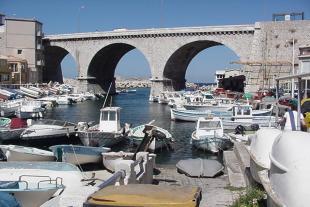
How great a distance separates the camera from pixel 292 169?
5410 millimetres

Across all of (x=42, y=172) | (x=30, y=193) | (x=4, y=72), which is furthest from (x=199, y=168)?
Result: (x=4, y=72)

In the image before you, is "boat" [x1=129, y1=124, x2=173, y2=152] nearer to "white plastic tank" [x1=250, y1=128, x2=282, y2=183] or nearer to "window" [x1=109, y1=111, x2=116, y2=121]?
"window" [x1=109, y1=111, x2=116, y2=121]

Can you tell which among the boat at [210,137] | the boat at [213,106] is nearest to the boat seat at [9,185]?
the boat at [210,137]

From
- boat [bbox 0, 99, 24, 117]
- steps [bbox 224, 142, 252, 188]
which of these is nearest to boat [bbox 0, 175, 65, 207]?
steps [bbox 224, 142, 252, 188]

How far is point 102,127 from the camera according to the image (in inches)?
984

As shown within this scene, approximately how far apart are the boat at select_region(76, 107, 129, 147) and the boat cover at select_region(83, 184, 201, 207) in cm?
1695

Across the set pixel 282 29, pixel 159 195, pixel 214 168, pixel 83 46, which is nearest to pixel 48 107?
pixel 83 46

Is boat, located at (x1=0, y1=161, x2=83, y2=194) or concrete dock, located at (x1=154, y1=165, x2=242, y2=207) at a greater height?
boat, located at (x1=0, y1=161, x2=83, y2=194)

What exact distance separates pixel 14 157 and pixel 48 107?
39632 millimetres

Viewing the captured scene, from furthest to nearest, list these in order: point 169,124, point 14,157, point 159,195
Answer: point 169,124 < point 14,157 < point 159,195

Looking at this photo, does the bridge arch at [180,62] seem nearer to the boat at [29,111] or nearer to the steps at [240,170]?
the boat at [29,111]

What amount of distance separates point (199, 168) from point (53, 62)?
7607cm

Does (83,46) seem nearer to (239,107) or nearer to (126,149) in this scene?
(239,107)

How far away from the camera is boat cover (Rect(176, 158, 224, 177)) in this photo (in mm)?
14883
